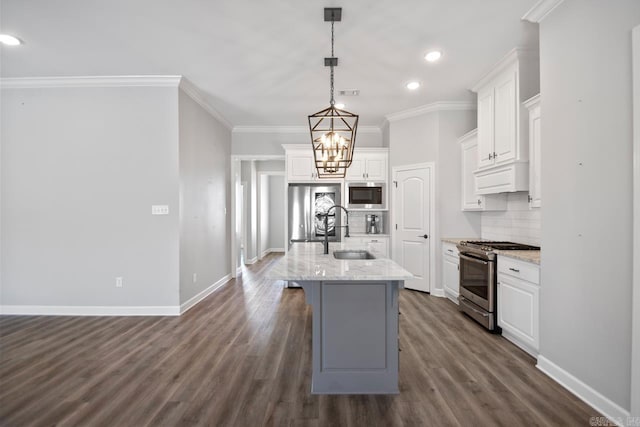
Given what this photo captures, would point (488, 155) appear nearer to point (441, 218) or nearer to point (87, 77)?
point (441, 218)

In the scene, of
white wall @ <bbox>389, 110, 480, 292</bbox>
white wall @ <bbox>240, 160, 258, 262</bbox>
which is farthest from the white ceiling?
white wall @ <bbox>240, 160, 258, 262</bbox>

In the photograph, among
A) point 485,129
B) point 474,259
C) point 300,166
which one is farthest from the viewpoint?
point 300,166

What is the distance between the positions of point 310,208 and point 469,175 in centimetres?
249

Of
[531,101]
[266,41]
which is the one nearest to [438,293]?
[531,101]

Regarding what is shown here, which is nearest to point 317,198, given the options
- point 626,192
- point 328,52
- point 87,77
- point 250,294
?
point 250,294

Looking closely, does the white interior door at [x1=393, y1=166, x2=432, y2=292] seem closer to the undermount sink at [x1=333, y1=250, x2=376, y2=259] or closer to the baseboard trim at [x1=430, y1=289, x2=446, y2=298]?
the baseboard trim at [x1=430, y1=289, x2=446, y2=298]

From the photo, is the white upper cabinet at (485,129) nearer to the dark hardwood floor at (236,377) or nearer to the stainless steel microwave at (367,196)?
the stainless steel microwave at (367,196)

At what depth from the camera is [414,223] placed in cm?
456

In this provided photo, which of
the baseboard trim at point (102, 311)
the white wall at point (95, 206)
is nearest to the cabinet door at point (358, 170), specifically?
the white wall at point (95, 206)

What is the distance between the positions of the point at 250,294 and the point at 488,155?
3776mm

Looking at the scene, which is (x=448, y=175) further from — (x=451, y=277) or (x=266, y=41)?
(x=266, y=41)

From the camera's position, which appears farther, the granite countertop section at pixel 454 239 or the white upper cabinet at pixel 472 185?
the granite countertop section at pixel 454 239

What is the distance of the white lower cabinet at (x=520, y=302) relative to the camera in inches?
94.7

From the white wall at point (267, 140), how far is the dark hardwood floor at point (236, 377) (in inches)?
127
